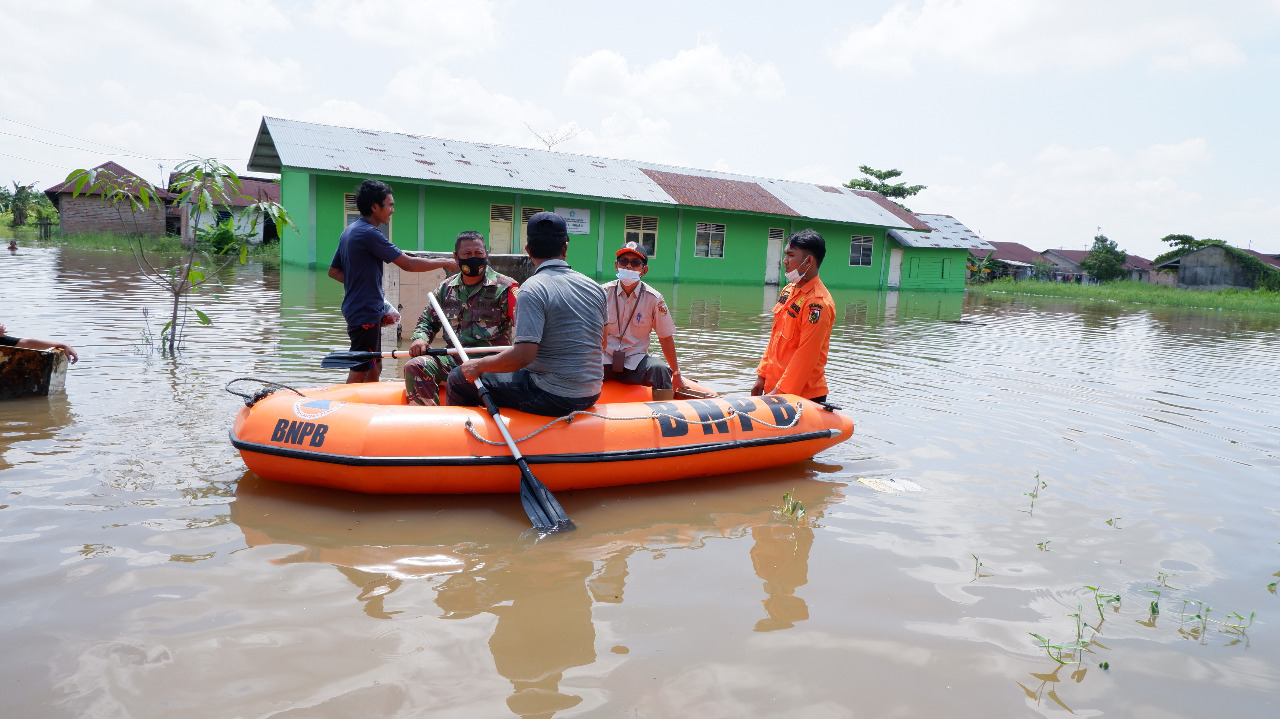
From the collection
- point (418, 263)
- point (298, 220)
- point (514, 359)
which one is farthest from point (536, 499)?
point (298, 220)

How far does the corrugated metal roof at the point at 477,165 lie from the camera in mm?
18719

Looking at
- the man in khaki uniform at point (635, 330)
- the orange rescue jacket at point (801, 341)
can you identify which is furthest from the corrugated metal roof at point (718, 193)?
the orange rescue jacket at point (801, 341)

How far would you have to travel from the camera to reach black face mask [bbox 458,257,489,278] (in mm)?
4535

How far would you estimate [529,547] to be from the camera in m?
3.36

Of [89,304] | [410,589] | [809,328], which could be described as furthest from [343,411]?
[89,304]

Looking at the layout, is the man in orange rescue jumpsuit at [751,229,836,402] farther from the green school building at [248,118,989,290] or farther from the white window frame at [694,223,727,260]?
the white window frame at [694,223,727,260]

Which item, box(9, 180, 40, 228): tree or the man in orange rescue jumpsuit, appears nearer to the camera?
the man in orange rescue jumpsuit

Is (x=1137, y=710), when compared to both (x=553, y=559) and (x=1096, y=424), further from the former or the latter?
(x=1096, y=424)

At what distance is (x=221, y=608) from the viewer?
2668 mm

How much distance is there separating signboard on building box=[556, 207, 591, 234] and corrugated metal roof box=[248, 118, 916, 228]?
702 millimetres

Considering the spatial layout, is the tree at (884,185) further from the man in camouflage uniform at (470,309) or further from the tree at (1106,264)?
the man in camouflage uniform at (470,309)

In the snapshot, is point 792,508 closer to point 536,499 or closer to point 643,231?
point 536,499

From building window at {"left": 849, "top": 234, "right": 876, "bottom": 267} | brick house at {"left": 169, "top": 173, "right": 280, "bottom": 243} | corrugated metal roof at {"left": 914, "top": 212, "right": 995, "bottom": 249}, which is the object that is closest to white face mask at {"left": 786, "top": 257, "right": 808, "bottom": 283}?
brick house at {"left": 169, "top": 173, "right": 280, "bottom": 243}

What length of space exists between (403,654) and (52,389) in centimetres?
431
